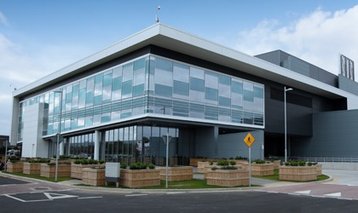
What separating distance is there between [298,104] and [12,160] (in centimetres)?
3893

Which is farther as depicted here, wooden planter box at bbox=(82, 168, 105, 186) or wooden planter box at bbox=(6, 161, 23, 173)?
wooden planter box at bbox=(6, 161, 23, 173)

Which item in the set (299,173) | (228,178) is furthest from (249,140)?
(299,173)

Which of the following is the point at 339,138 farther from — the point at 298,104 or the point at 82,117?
the point at 82,117

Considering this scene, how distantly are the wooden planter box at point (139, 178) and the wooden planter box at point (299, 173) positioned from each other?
9.72 meters

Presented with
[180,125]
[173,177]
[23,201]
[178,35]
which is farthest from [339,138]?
[23,201]

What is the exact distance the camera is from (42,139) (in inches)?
2165

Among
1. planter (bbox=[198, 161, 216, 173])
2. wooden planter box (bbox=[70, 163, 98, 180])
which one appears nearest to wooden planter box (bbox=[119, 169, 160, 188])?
planter (bbox=[198, 161, 216, 173])

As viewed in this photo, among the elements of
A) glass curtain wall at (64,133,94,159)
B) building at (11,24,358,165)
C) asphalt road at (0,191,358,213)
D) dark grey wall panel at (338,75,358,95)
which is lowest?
asphalt road at (0,191,358,213)

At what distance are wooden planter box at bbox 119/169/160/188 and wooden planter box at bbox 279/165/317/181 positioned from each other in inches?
383

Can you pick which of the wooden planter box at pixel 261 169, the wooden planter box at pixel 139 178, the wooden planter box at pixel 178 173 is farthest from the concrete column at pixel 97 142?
the wooden planter box at pixel 139 178

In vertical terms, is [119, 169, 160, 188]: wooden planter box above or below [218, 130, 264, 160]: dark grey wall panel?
below

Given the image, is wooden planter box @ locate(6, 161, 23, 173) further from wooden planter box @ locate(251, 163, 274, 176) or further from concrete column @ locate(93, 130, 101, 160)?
wooden planter box @ locate(251, 163, 274, 176)

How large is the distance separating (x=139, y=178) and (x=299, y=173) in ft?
37.6

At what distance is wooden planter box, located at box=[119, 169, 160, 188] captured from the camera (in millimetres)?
21312
